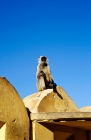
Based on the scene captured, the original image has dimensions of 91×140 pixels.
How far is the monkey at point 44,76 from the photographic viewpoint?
9.15m

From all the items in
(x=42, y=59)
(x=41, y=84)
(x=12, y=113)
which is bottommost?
(x=12, y=113)

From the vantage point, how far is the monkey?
915 cm

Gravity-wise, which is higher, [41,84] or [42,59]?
[42,59]

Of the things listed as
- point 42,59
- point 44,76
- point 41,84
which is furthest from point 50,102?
point 42,59

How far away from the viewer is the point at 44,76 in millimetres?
9875

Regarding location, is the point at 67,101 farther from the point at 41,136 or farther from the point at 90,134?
the point at 41,136

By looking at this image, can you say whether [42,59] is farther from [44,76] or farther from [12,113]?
[12,113]

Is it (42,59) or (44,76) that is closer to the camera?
(44,76)

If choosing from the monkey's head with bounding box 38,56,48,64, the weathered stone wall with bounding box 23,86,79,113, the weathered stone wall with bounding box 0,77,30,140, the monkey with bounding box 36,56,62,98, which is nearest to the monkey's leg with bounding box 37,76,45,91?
the monkey with bounding box 36,56,62,98

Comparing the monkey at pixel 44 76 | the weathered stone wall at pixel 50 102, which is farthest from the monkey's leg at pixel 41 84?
the weathered stone wall at pixel 50 102

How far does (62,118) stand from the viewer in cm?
548

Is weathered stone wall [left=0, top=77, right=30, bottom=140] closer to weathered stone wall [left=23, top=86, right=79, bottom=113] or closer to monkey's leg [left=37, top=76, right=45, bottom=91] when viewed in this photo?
weathered stone wall [left=23, top=86, right=79, bottom=113]

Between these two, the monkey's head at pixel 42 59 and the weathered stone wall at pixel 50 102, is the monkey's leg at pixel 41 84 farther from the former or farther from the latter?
the monkey's head at pixel 42 59

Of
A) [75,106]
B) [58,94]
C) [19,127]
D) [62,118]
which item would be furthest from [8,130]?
[75,106]
